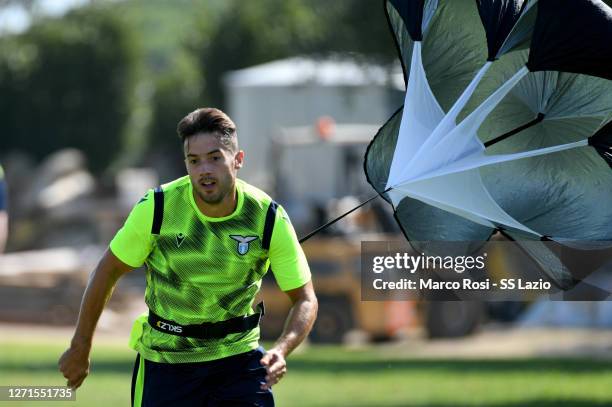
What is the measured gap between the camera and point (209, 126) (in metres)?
5.76

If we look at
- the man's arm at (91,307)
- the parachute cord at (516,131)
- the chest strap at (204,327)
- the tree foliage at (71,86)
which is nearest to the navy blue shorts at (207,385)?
the chest strap at (204,327)

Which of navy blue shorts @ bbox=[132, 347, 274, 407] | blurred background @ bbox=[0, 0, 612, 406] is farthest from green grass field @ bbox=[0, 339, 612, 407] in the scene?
navy blue shorts @ bbox=[132, 347, 274, 407]

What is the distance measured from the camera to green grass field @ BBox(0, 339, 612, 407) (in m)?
13.5

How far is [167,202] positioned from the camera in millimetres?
5879

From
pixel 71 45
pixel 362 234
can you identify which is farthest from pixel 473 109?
pixel 71 45

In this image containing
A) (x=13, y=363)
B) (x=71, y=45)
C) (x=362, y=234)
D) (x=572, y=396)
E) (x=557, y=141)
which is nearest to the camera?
(x=557, y=141)

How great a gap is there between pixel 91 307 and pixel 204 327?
1.76 feet

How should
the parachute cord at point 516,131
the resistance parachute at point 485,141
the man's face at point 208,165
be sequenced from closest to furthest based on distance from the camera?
the man's face at point 208,165 < the resistance parachute at point 485,141 < the parachute cord at point 516,131

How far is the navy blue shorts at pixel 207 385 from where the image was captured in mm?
5941

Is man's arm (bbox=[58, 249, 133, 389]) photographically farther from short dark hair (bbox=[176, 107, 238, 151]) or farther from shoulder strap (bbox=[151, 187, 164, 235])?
short dark hair (bbox=[176, 107, 238, 151])

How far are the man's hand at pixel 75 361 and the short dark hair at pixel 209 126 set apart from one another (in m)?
1.07

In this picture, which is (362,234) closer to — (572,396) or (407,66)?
(572,396)

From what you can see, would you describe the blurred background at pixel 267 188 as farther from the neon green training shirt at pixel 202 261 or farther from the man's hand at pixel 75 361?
the man's hand at pixel 75 361

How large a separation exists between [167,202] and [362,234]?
17290 millimetres
